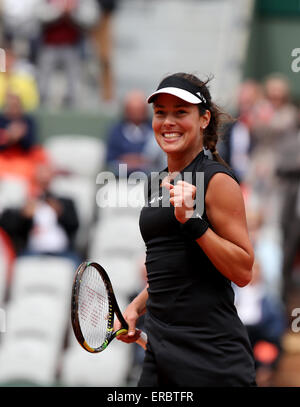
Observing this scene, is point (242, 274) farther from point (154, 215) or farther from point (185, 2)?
point (185, 2)

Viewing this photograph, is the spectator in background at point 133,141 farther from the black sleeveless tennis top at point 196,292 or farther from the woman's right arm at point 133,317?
the black sleeveless tennis top at point 196,292

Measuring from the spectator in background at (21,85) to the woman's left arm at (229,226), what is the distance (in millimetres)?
5517

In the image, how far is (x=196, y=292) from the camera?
9.25 ft

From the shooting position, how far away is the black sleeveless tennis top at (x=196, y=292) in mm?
2818

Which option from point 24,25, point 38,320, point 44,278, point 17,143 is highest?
point 24,25

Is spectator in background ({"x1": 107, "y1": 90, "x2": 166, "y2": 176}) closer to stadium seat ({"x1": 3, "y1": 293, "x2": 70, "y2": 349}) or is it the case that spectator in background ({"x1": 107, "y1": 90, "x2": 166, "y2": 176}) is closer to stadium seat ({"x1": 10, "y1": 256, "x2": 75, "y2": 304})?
stadium seat ({"x1": 10, "y1": 256, "x2": 75, "y2": 304})

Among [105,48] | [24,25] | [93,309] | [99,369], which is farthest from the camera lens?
[105,48]

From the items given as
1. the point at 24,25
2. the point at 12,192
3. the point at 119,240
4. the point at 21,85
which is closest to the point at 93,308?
the point at 119,240

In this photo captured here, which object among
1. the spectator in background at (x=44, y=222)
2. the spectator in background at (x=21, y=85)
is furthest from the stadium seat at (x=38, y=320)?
the spectator in background at (x=21, y=85)

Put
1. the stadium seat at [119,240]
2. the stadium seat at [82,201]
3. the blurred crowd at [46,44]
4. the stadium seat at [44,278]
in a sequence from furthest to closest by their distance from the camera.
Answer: the blurred crowd at [46,44] < the stadium seat at [82,201] < the stadium seat at [119,240] < the stadium seat at [44,278]

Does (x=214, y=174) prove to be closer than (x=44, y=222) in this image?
Yes

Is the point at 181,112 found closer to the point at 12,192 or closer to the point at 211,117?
the point at 211,117

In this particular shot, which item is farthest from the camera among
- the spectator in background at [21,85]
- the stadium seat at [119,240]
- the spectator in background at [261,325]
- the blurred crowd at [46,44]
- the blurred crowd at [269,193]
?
the blurred crowd at [46,44]

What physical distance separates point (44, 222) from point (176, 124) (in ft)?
12.7
